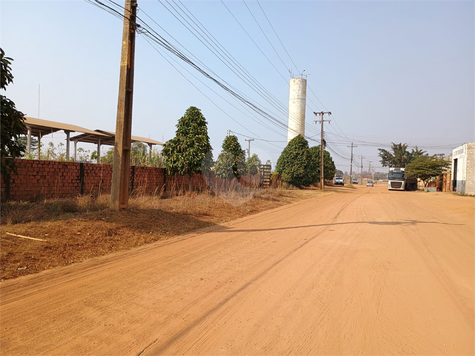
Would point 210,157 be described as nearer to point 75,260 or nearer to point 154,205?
point 154,205

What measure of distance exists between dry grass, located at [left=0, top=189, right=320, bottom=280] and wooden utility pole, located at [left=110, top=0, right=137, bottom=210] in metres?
0.64

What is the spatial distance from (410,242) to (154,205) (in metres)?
8.16

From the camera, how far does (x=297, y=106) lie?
49.0m

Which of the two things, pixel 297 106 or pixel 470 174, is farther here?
pixel 297 106

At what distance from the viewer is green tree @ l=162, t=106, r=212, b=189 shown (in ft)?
54.4

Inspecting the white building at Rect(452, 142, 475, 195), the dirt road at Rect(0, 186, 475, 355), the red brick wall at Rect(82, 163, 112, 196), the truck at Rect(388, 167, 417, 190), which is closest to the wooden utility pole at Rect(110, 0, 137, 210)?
the dirt road at Rect(0, 186, 475, 355)

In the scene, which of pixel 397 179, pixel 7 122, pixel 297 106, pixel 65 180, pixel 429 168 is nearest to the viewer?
pixel 7 122

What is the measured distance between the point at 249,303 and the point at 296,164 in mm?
30026

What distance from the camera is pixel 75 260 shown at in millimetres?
6281

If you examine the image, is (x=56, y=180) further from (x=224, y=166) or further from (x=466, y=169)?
(x=466, y=169)

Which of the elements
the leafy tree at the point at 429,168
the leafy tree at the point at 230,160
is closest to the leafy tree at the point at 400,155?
the leafy tree at the point at 429,168

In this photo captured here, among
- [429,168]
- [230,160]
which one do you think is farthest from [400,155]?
[230,160]

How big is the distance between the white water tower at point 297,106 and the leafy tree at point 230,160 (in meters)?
26.9

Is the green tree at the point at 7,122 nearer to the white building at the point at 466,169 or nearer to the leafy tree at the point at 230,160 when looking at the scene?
the leafy tree at the point at 230,160
